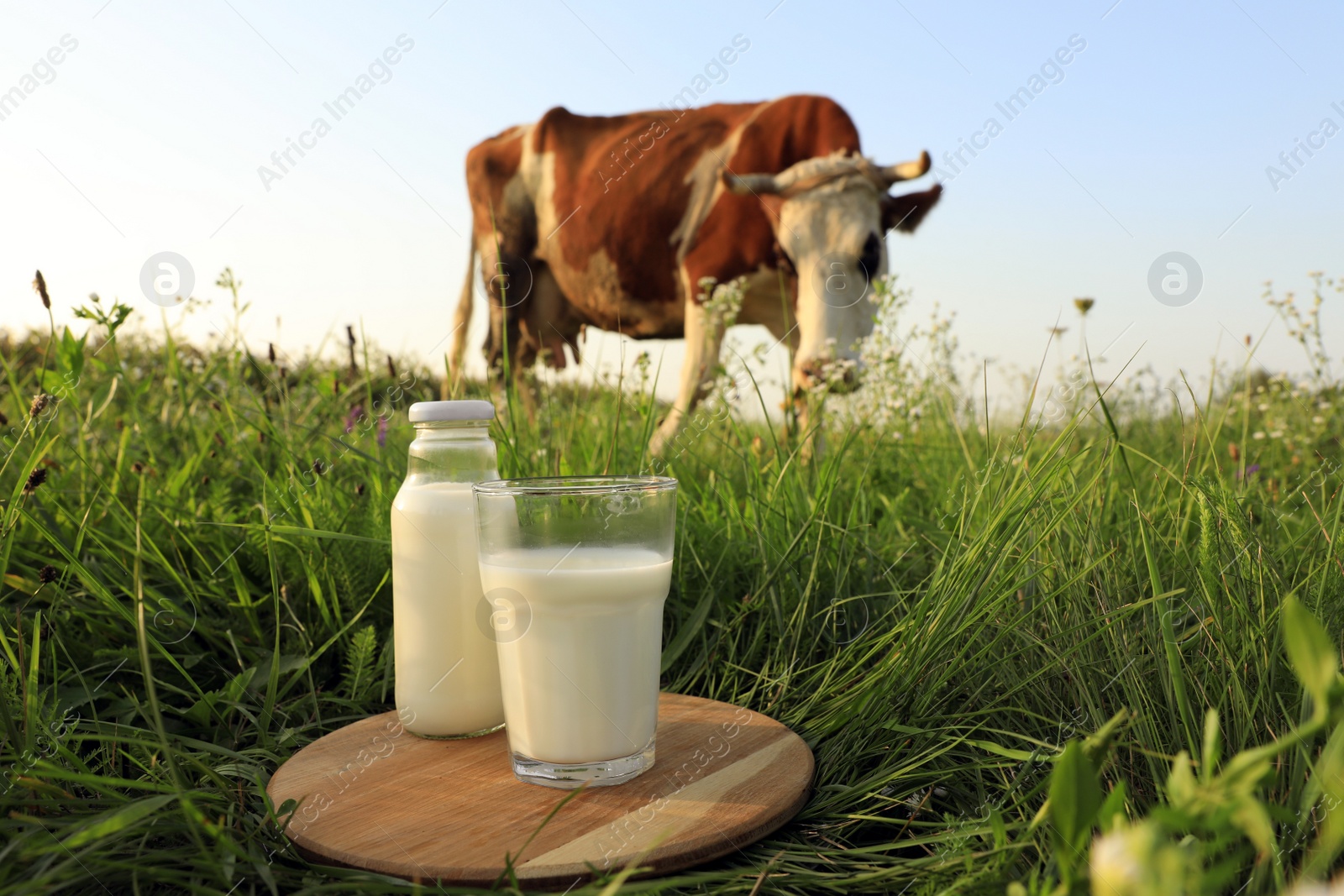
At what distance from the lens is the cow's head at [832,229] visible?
4543 millimetres

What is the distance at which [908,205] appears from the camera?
4.89 metres

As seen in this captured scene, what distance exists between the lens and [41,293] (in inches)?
56.9

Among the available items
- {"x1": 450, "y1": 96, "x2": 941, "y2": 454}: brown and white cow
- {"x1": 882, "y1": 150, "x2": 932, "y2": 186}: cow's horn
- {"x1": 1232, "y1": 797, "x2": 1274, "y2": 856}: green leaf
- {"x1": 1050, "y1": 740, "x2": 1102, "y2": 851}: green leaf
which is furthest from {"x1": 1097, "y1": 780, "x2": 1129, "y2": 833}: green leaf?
{"x1": 882, "y1": 150, "x2": 932, "y2": 186}: cow's horn

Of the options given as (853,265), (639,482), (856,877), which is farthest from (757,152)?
(856,877)

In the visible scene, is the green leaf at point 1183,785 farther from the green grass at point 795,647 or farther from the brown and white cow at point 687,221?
the brown and white cow at point 687,221

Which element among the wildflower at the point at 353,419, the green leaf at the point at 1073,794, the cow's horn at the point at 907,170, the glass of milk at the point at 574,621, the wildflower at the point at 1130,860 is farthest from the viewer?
the cow's horn at the point at 907,170

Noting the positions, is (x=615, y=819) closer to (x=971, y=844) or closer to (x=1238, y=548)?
(x=971, y=844)

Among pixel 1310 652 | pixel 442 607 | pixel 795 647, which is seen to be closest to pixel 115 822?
pixel 442 607

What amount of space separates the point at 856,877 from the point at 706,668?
0.72 meters

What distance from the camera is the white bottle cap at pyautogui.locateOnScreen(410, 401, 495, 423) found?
4.01 ft

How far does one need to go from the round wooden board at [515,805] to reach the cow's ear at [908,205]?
4.08 meters

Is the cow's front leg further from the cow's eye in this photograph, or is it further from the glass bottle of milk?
the glass bottle of milk

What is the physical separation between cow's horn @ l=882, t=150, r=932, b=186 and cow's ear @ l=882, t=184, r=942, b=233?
7.1 inches

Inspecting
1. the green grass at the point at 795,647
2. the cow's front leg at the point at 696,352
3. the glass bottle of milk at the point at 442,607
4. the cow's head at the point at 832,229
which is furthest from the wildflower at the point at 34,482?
the cow's head at the point at 832,229
